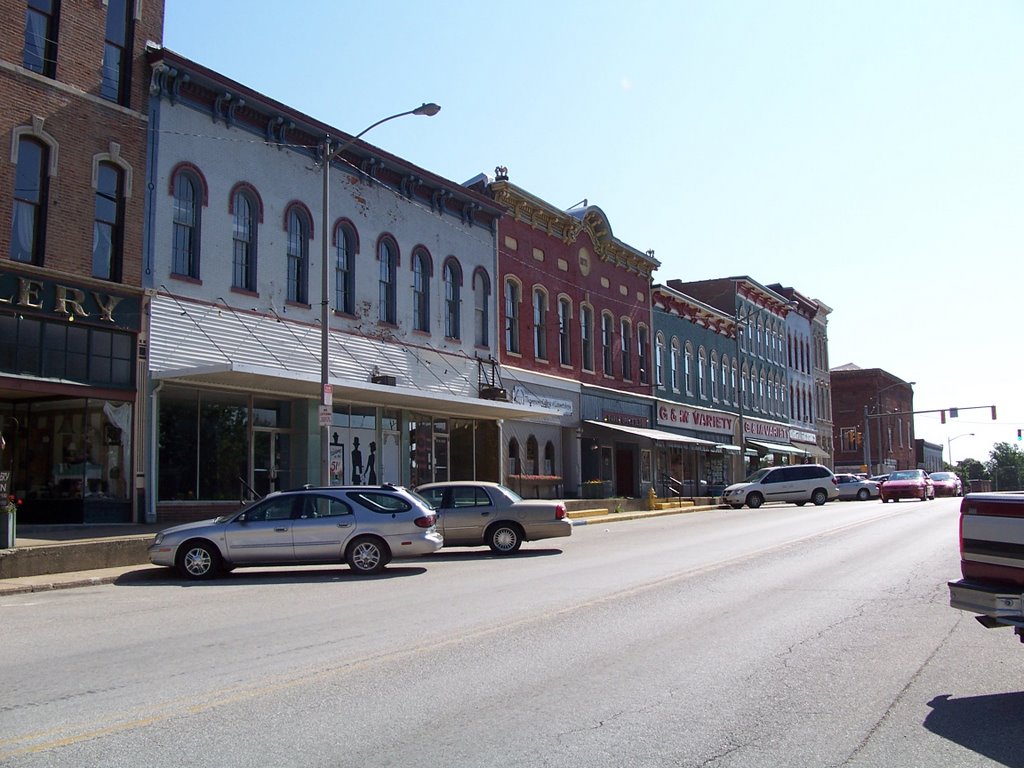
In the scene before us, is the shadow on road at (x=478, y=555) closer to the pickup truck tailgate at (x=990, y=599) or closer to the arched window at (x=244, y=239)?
the arched window at (x=244, y=239)

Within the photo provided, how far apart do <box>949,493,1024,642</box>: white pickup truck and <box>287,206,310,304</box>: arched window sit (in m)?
19.9

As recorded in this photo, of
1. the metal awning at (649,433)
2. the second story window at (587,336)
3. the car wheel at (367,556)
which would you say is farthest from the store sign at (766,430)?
the car wheel at (367,556)

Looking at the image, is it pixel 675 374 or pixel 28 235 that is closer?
pixel 28 235

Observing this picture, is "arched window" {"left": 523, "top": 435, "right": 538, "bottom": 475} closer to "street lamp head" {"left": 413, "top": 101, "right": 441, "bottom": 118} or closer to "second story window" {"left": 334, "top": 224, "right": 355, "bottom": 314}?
"second story window" {"left": 334, "top": 224, "right": 355, "bottom": 314}

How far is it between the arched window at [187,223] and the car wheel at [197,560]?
865cm

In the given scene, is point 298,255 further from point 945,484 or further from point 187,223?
point 945,484

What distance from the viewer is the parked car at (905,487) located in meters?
42.0

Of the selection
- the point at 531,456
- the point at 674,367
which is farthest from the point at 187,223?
the point at 674,367

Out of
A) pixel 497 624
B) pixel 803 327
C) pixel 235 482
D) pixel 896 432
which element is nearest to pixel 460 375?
pixel 235 482

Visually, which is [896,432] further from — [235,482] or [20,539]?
[20,539]

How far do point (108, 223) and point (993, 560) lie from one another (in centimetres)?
1852

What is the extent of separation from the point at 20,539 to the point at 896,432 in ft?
301

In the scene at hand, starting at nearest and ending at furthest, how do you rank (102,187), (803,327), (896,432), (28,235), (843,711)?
(843,711)
(28,235)
(102,187)
(803,327)
(896,432)

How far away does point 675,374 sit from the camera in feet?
157
